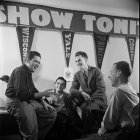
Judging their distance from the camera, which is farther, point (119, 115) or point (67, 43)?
point (67, 43)

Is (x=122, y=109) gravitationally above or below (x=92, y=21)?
below

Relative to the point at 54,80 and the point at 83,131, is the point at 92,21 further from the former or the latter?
the point at 83,131

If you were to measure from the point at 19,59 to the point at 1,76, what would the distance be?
166 mm

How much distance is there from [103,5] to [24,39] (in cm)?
69

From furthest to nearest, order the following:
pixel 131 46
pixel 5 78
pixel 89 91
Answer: pixel 131 46
pixel 89 91
pixel 5 78

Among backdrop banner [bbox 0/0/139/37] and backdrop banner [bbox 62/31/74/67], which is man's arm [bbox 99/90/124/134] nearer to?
backdrop banner [bbox 62/31/74/67]

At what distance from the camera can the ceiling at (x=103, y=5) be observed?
71.4 inches

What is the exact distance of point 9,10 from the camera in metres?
1.68

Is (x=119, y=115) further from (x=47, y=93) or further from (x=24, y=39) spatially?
(x=24, y=39)

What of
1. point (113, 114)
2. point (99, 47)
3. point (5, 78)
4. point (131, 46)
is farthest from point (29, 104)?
point (131, 46)

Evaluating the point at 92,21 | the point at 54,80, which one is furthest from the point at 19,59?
the point at 92,21

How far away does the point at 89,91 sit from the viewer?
1.90 metres

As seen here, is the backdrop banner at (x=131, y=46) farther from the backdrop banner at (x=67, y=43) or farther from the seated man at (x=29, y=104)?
the seated man at (x=29, y=104)

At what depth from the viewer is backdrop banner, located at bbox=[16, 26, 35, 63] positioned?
5.59 feet
